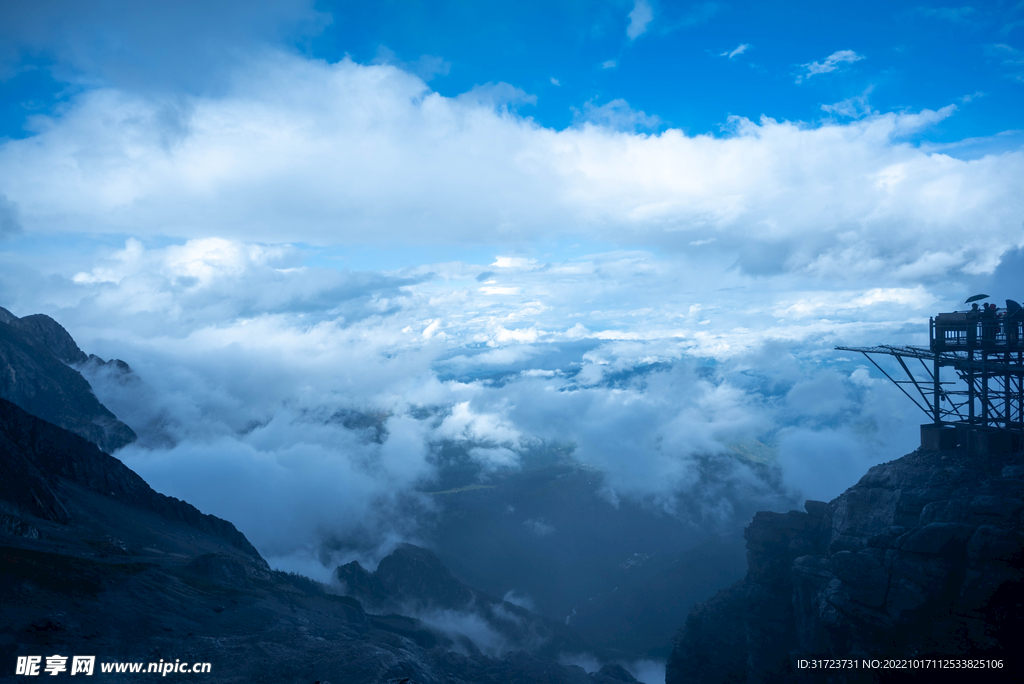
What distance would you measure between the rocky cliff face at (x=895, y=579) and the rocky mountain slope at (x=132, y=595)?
5259 cm

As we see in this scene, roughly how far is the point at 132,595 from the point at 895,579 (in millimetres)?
91989

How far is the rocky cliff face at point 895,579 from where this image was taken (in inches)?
1987

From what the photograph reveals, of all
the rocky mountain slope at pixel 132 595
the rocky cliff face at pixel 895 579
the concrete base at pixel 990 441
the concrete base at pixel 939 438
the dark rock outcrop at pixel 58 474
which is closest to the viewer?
the rocky mountain slope at pixel 132 595

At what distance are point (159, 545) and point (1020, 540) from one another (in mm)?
137606

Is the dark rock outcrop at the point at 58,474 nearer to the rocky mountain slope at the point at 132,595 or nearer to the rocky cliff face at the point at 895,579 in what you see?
the rocky mountain slope at the point at 132,595

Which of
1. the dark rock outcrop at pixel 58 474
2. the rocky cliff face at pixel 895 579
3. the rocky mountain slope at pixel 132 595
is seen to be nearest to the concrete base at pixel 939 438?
the rocky cliff face at pixel 895 579

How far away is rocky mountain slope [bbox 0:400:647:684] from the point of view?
47.9m

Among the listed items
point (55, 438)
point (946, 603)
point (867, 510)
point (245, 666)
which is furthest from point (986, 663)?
point (55, 438)

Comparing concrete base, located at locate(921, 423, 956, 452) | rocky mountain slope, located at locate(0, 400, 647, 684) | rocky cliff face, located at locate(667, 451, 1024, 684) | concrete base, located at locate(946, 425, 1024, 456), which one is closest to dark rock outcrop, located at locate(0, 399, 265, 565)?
rocky mountain slope, located at locate(0, 400, 647, 684)

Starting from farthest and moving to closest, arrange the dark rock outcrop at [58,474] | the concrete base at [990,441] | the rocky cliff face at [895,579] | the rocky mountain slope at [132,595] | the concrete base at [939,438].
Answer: the dark rock outcrop at [58,474]
the concrete base at [939,438]
the concrete base at [990,441]
the rocky cliff face at [895,579]
the rocky mountain slope at [132,595]

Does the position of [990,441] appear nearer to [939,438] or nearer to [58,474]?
[939,438]

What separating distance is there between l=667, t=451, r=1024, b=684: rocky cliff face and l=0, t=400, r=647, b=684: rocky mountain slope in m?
52.6

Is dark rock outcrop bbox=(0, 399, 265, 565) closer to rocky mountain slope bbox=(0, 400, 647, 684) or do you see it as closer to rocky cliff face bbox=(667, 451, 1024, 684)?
rocky mountain slope bbox=(0, 400, 647, 684)

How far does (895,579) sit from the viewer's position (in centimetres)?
5672
